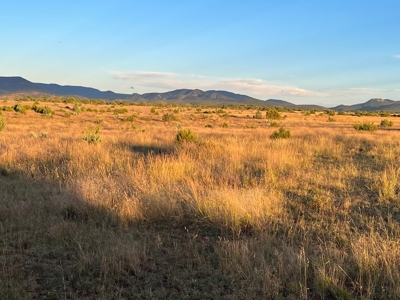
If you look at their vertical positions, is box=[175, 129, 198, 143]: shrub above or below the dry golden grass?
above

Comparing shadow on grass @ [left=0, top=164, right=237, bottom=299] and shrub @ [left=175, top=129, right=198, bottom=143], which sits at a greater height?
shrub @ [left=175, top=129, right=198, bottom=143]

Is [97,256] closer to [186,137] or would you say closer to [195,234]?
[195,234]

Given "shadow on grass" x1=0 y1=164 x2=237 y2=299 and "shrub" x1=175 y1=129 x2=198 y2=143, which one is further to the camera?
"shrub" x1=175 y1=129 x2=198 y2=143

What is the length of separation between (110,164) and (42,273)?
19.2 ft

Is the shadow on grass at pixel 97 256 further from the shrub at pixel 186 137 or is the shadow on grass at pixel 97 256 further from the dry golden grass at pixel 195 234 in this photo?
the shrub at pixel 186 137

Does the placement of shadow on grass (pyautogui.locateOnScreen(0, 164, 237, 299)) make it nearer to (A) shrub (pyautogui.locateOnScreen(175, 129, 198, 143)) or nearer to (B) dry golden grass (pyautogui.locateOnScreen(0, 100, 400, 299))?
(B) dry golden grass (pyautogui.locateOnScreen(0, 100, 400, 299))

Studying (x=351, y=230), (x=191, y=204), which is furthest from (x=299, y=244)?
(x=191, y=204)

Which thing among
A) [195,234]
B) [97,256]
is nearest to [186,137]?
[195,234]

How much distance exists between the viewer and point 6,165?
8797 millimetres

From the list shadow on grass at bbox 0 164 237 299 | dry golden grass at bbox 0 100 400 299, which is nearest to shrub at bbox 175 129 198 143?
dry golden grass at bbox 0 100 400 299

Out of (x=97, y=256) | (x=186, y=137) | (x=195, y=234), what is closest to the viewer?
(x=97, y=256)

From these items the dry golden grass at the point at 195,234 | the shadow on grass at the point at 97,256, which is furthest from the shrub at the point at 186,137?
the shadow on grass at the point at 97,256

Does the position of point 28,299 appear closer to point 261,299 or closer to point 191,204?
point 261,299

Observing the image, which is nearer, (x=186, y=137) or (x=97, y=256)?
(x=97, y=256)
